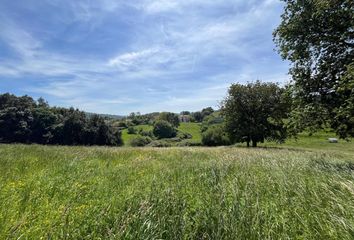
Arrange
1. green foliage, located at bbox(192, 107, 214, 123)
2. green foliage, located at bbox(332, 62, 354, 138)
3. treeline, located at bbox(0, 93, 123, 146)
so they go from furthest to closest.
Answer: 1. green foliage, located at bbox(192, 107, 214, 123)
2. treeline, located at bbox(0, 93, 123, 146)
3. green foliage, located at bbox(332, 62, 354, 138)

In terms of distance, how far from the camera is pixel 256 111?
33.4 metres

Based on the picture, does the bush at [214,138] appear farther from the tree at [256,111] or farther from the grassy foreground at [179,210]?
the grassy foreground at [179,210]

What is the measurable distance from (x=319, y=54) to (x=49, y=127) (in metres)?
56.4

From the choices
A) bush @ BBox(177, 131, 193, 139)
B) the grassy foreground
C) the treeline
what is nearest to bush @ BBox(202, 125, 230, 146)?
the treeline

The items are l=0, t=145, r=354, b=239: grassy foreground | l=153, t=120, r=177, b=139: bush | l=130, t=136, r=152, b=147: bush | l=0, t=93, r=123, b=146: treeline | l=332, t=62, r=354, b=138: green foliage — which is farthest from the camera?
l=153, t=120, r=177, b=139: bush

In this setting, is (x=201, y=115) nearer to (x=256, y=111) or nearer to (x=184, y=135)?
(x=184, y=135)

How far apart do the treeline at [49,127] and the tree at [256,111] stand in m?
32.8

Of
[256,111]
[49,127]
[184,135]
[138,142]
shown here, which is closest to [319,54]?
[256,111]

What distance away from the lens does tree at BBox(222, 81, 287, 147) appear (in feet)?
107

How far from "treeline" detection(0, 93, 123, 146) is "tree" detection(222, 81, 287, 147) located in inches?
1293

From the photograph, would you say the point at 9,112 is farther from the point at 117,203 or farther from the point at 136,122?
the point at 136,122

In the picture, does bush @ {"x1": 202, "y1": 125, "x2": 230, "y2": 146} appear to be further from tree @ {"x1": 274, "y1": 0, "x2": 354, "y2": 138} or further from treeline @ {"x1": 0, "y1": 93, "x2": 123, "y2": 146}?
tree @ {"x1": 274, "y1": 0, "x2": 354, "y2": 138}

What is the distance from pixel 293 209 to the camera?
3.56 meters

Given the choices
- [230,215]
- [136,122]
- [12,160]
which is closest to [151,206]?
[230,215]
